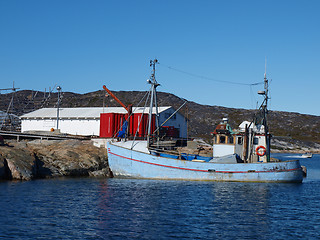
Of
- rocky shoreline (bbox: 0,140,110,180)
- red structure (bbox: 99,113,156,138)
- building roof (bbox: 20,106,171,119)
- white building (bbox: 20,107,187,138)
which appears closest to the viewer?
rocky shoreline (bbox: 0,140,110,180)

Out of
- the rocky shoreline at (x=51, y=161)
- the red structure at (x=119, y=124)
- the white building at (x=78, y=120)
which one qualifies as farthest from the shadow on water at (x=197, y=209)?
the white building at (x=78, y=120)

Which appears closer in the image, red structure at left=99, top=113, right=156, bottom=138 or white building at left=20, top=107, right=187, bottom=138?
red structure at left=99, top=113, right=156, bottom=138

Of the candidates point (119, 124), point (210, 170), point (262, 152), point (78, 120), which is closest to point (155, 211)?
point (210, 170)

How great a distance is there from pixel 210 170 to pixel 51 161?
18564mm

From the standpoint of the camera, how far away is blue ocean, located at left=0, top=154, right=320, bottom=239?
20094 mm

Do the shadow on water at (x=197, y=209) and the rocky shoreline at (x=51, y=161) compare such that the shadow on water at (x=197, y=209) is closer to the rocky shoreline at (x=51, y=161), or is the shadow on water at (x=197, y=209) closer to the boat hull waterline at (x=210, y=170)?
the boat hull waterline at (x=210, y=170)

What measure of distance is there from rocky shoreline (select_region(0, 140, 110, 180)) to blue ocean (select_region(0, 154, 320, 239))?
3083 millimetres

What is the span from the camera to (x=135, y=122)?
62.2 m

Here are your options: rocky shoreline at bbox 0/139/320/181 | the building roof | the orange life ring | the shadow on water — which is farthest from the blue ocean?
the building roof

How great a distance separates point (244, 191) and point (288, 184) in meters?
8.41

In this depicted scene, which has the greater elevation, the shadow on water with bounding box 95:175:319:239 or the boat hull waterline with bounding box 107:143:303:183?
the boat hull waterline with bounding box 107:143:303:183

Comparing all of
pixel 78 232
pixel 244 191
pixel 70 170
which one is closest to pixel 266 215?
pixel 244 191

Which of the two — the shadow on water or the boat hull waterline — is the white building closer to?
the boat hull waterline

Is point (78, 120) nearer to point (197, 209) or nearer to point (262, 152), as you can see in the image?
point (262, 152)
